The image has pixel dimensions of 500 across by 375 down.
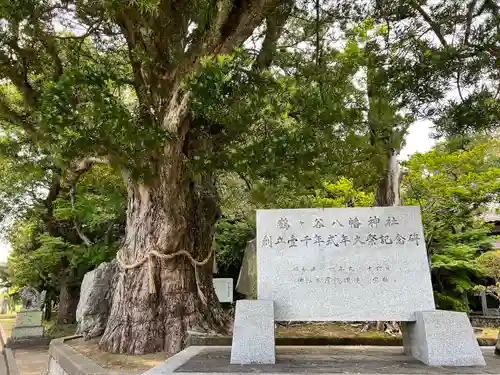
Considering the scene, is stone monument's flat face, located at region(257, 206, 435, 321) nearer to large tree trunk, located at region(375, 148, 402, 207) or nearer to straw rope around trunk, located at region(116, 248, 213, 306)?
straw rope around trunk, located at region(116, 248, 213, 306)

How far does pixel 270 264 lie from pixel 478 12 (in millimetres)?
3184

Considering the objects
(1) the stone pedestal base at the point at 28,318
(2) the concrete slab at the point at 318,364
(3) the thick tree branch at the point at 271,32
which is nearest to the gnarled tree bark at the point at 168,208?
(3) the thick tree branch at the point at 271,32

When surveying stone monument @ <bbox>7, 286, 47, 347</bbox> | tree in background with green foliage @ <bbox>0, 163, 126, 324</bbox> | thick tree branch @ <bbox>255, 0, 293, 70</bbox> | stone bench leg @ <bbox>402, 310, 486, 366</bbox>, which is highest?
thick tree branch @ <bbox>255, 0, 293, 70</bbox>

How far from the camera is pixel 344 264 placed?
3832 mm

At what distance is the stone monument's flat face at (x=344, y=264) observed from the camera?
3.67 meters

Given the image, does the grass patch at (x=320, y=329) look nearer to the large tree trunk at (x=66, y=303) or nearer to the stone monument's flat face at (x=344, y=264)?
the stone monument's flat face at (x=344, y=264)

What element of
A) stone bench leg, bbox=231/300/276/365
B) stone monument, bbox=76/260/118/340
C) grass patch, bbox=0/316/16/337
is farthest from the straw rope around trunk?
grass patch, bbox=0/316/16/337

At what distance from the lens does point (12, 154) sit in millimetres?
5867

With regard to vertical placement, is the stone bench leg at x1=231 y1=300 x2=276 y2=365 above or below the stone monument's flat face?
below

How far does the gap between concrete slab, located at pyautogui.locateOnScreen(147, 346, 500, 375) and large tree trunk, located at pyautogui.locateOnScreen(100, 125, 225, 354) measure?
5.45 ft

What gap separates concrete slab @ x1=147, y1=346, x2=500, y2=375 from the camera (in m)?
3.04

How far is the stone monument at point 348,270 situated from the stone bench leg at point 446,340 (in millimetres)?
11

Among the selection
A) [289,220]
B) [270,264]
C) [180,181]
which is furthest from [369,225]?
[180,181]

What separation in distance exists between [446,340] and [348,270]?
40.4 inches
